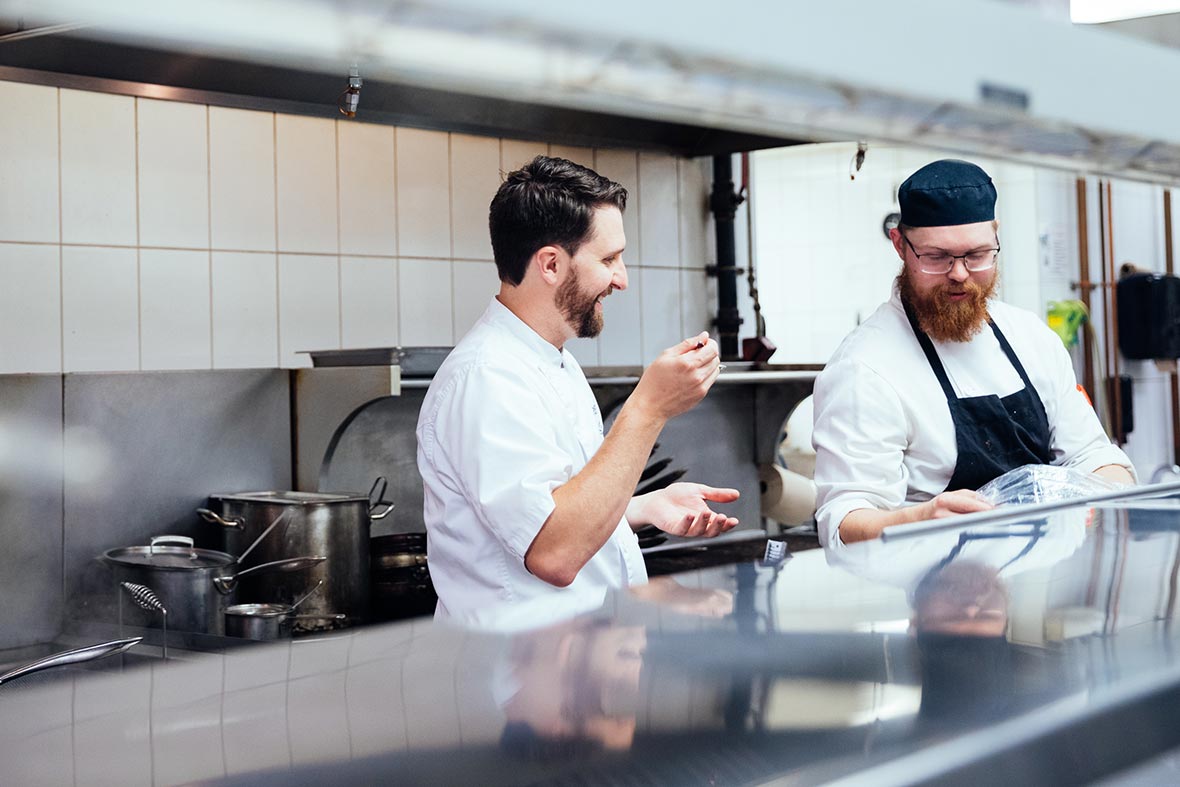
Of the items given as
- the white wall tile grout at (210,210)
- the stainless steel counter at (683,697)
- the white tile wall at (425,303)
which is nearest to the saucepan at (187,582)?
the white wall tile grout at (210,210)

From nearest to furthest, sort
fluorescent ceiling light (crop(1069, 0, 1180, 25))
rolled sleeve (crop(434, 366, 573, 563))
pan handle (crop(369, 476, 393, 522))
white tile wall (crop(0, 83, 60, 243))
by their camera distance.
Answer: fluorescent ceiling light (crop(1069, 0, 1180, 25)), rolled sleeve (crop(434, 366, 573, 563)), white tile wall (crop(0, 83, 60, 243)), pan handle (crop(369, 476, 393, 522))

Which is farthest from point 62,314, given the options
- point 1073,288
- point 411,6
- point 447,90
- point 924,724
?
point 1073,288

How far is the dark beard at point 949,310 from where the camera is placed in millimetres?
2102

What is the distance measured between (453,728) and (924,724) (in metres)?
0.30

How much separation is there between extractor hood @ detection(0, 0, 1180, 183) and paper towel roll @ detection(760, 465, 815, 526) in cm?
245

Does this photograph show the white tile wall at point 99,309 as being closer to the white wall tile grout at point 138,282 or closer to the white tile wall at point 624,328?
the white wall tile grout at point 138,282

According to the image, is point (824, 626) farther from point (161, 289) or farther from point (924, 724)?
point (161, 289)

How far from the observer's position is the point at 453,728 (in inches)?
29.5

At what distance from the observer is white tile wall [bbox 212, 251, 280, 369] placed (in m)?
3.08

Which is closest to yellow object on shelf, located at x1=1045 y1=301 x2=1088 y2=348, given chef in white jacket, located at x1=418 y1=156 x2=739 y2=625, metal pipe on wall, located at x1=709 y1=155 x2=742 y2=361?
metal pipe on wall, located at x1=709 y1=155 x2=742 y2=361

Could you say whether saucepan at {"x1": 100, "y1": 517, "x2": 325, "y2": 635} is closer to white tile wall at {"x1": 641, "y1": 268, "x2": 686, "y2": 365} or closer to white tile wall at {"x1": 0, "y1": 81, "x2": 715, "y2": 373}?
white tile wall at {"x1": 0, "y1": 81, "x2": 715, "y2": 373}

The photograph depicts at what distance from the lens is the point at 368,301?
11.1 feet

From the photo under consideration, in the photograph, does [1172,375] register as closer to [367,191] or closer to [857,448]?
[367,191]

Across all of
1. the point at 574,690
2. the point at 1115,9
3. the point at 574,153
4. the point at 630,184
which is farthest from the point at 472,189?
the point at 574,690
